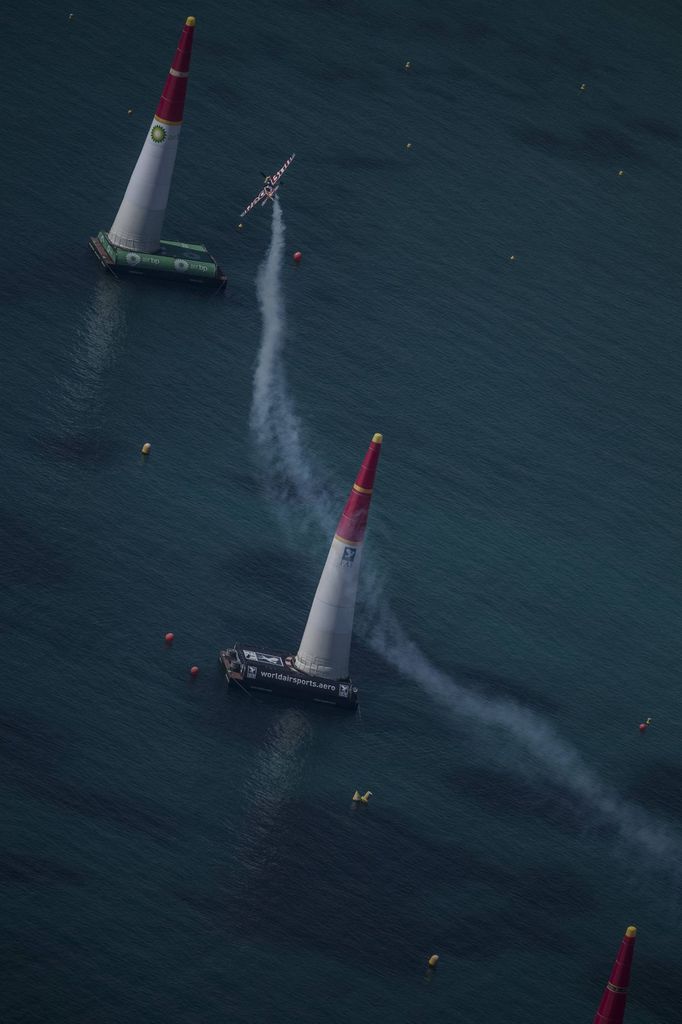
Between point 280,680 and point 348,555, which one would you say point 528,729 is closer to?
point 280,680

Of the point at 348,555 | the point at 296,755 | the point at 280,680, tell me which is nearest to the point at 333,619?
the point at 348,555

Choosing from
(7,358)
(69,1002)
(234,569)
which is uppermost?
(7,358)

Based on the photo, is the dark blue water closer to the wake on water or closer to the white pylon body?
the wake on water

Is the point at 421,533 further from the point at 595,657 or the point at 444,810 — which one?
the point at 444,810

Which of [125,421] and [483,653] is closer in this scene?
[483,653]

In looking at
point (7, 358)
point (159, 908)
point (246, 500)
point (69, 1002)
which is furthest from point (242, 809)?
point (7, 358)
